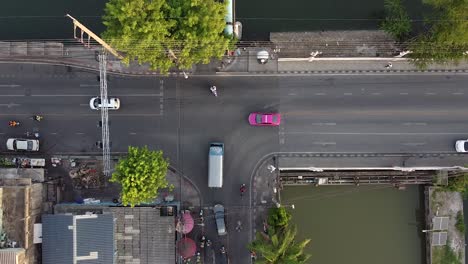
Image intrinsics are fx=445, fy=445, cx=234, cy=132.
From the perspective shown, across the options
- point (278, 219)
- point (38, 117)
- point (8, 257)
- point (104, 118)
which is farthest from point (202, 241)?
point (38, 117)

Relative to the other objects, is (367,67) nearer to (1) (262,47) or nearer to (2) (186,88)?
(1) (262,47)

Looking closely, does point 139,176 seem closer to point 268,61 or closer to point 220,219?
point 220,219

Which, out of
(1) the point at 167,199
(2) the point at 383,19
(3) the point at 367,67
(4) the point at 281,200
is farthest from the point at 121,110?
(2) the point at 383,19

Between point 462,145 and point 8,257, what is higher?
point 462,145

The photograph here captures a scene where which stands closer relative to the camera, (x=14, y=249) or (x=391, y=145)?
(x=14, y=249)

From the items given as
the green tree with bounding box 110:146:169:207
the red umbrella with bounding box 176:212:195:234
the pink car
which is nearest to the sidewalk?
the pink car

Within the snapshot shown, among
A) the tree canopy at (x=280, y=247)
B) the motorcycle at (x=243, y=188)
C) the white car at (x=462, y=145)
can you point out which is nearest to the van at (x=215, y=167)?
the motorcycle at (x=243, y=188)
